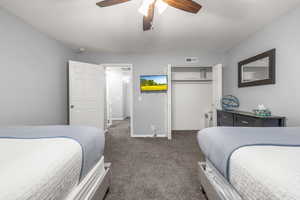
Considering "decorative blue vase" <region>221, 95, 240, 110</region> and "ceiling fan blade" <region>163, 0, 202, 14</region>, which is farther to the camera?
"decorative blue vase" <region>221, 95, 240, 110</region>

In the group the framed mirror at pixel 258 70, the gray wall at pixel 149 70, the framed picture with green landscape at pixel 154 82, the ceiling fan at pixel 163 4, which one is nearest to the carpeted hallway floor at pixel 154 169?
the gray wall at pixel 149 70

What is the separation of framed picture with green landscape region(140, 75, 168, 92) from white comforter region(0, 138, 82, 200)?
264 cm

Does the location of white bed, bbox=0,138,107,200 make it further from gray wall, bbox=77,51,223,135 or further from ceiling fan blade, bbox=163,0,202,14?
gray wall, bbox=77,51,223,135

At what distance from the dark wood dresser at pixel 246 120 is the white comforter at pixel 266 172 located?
1.27m

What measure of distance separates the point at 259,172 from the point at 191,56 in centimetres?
332

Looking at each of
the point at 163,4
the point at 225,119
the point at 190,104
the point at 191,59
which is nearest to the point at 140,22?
the point at 163,4

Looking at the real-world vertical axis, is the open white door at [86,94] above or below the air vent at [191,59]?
below

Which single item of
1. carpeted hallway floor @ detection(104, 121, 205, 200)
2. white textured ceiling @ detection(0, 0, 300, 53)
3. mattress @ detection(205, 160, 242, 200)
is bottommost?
carpeted hallway floor @ detection(104, 121, 205, 200)

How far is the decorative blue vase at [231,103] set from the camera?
2.93m

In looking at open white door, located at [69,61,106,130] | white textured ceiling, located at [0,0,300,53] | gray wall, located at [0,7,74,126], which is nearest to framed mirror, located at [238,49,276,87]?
white textured ceiling, located at [0,0,300,53]

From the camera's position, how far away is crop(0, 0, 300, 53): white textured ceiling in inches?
68.0

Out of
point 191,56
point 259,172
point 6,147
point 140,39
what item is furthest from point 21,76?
point 191,56

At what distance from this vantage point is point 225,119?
2.72 metres

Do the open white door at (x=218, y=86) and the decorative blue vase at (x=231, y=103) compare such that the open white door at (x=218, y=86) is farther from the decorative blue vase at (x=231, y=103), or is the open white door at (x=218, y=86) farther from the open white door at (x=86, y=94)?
the open white door at (x=86, y=94)
